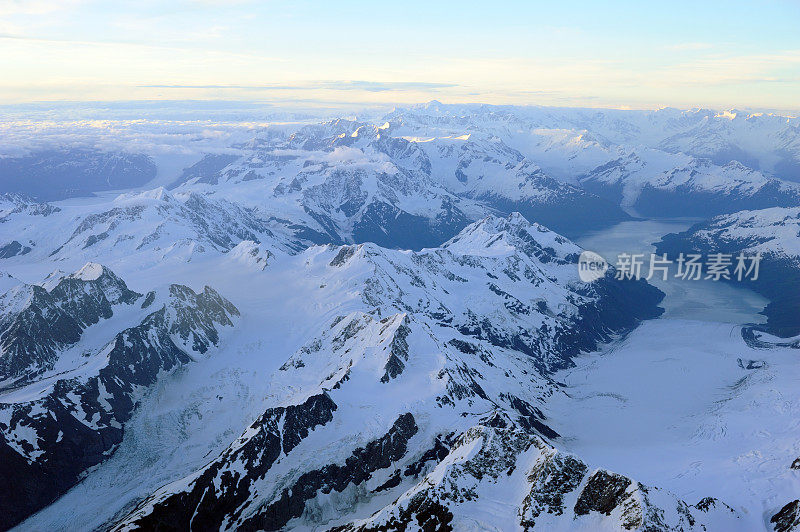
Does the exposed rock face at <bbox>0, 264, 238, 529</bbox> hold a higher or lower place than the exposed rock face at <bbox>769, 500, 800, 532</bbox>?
lower

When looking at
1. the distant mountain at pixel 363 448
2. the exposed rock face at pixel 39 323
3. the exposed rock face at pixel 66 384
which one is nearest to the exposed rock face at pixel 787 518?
the distant mountain at pixel 363 448

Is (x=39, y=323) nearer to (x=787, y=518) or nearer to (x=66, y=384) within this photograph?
(x=66, y=384)

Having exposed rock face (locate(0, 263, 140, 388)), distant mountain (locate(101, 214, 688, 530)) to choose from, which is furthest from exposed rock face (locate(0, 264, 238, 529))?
distant mountain (locate(101, 214, 688, 530))

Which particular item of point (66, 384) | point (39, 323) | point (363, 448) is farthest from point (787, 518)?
point (39, 323)

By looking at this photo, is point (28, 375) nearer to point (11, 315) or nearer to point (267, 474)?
point (11, 315)

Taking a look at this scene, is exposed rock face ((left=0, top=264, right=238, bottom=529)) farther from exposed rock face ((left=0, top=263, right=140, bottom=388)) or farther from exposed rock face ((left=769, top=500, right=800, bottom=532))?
exposed rock face ((left=769, top=500, right=800, bottom=532))

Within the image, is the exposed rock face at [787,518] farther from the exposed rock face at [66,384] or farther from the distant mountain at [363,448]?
the exposed rock face at [66,384]

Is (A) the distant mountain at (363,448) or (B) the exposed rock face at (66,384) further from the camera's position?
(B) the exposed rock face at (66,384)

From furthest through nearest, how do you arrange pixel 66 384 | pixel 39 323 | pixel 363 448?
pixel 39 323, pixel 66 384, pixel 363 448
